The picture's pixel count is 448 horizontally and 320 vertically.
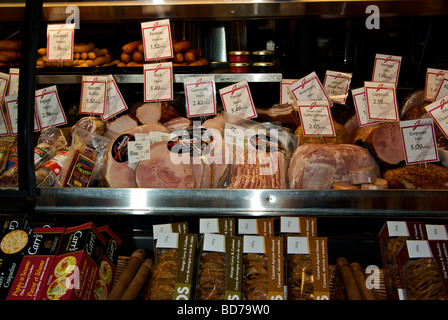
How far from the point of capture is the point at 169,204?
4.98 ft

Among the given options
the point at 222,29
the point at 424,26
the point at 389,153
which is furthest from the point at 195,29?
the point at 389,153

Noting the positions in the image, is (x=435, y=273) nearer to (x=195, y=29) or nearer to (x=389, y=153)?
(x=389, y=153)

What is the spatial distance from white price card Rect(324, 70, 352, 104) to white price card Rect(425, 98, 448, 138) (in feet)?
1.97

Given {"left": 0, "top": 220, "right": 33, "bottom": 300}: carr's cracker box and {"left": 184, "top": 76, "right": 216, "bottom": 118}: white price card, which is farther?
{"left": 184, "top": 76, "right": 216, "bottom": 118}: white price card

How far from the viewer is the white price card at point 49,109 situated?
2203mm

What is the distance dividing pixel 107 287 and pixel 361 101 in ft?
5.03

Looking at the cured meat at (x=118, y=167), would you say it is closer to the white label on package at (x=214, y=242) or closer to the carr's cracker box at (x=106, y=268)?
the carr's cracker box at (x=106, y=268)

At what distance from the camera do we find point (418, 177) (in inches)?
70.7

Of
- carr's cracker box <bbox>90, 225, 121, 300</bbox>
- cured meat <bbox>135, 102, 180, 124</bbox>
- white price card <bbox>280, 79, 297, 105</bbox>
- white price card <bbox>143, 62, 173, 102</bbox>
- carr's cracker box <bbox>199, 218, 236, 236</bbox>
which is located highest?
white price card <bbox>143, 62, 173, 102</bbox>

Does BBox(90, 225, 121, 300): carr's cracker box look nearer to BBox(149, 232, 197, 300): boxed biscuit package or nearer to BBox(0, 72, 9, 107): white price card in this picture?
BBox(149, 232, 197, 300): boxed biscuit package

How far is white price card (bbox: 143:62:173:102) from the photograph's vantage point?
2.19 metres

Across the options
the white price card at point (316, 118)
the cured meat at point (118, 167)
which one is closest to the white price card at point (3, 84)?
the cured meat at point (118, 167)

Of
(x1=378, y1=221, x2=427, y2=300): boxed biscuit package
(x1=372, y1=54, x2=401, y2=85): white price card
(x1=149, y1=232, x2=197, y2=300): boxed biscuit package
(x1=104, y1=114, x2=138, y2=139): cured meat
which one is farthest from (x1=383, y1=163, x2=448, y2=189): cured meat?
(x1=104, y1=114, x2=138, y2=139): cured meat

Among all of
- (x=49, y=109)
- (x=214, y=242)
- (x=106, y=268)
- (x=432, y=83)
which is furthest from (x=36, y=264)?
(x=432, y=83)
